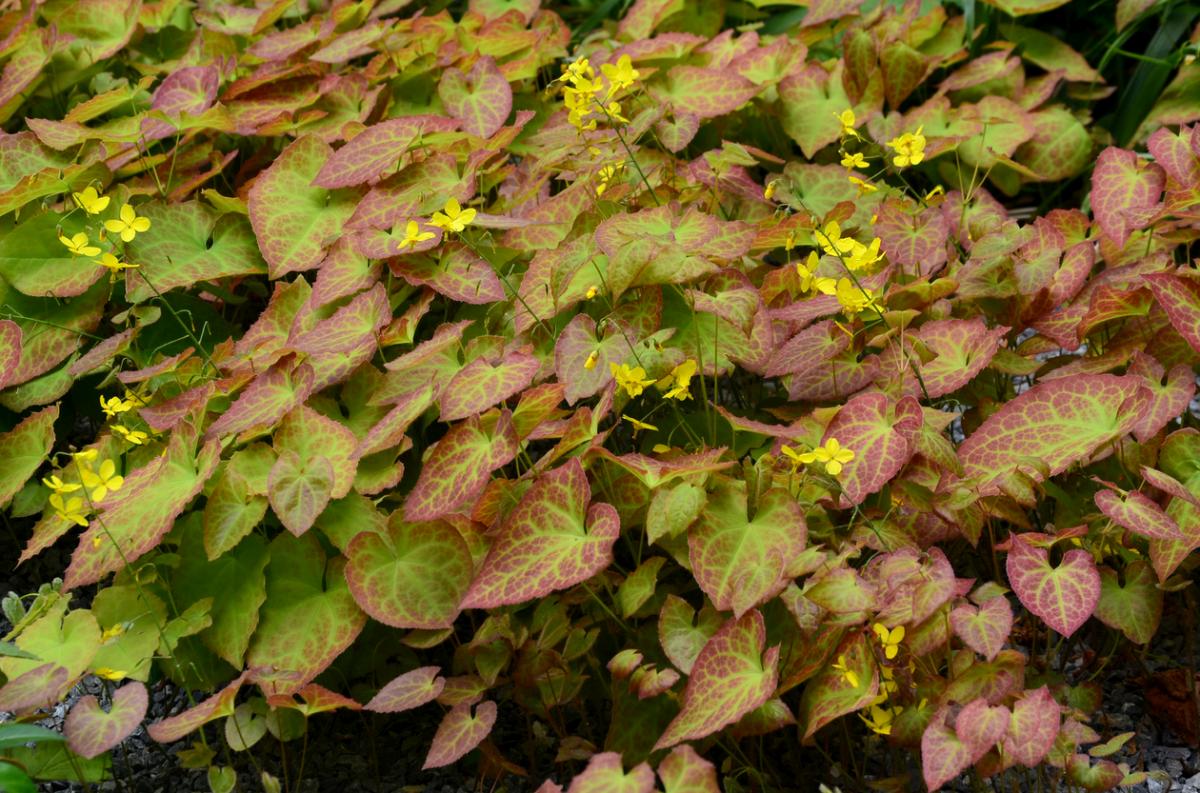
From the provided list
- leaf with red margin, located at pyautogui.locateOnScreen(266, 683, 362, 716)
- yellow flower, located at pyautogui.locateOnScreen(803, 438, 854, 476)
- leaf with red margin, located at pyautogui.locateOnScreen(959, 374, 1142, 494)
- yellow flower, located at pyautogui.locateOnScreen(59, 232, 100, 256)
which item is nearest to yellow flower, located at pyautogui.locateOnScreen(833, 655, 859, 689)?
yellow flower, located at pyautogui.locateOnScreen(803, 438, 854, 476)

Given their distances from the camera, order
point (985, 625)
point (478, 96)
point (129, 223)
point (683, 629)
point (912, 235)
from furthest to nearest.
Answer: point (478, 96) < point (912, 235) < point (129, 223) < point (683, 629) < point (985, 625)

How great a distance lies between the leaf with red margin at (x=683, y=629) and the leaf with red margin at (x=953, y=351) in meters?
0.44

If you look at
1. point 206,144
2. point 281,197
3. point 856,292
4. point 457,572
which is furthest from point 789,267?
point 206,144

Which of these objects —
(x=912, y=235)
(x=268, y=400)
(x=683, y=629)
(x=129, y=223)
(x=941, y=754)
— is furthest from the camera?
(x=912, y=235)

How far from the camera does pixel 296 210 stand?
2.20 m

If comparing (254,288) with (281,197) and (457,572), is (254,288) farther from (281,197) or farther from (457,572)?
(457,572)

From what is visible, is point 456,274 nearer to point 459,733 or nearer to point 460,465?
point 460,465

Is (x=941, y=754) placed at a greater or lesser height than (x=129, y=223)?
lesser

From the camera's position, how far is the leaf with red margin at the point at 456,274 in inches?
76.0

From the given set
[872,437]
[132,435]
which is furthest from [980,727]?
Result: [132,435]

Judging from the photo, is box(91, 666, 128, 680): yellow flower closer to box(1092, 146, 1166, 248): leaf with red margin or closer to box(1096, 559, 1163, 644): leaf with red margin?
box(1096, 559, 1163, 644): leaf with red margin

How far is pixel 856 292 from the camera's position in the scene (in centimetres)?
178

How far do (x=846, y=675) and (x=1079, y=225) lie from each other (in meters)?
1.06

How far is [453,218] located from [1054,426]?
85 centimetres
